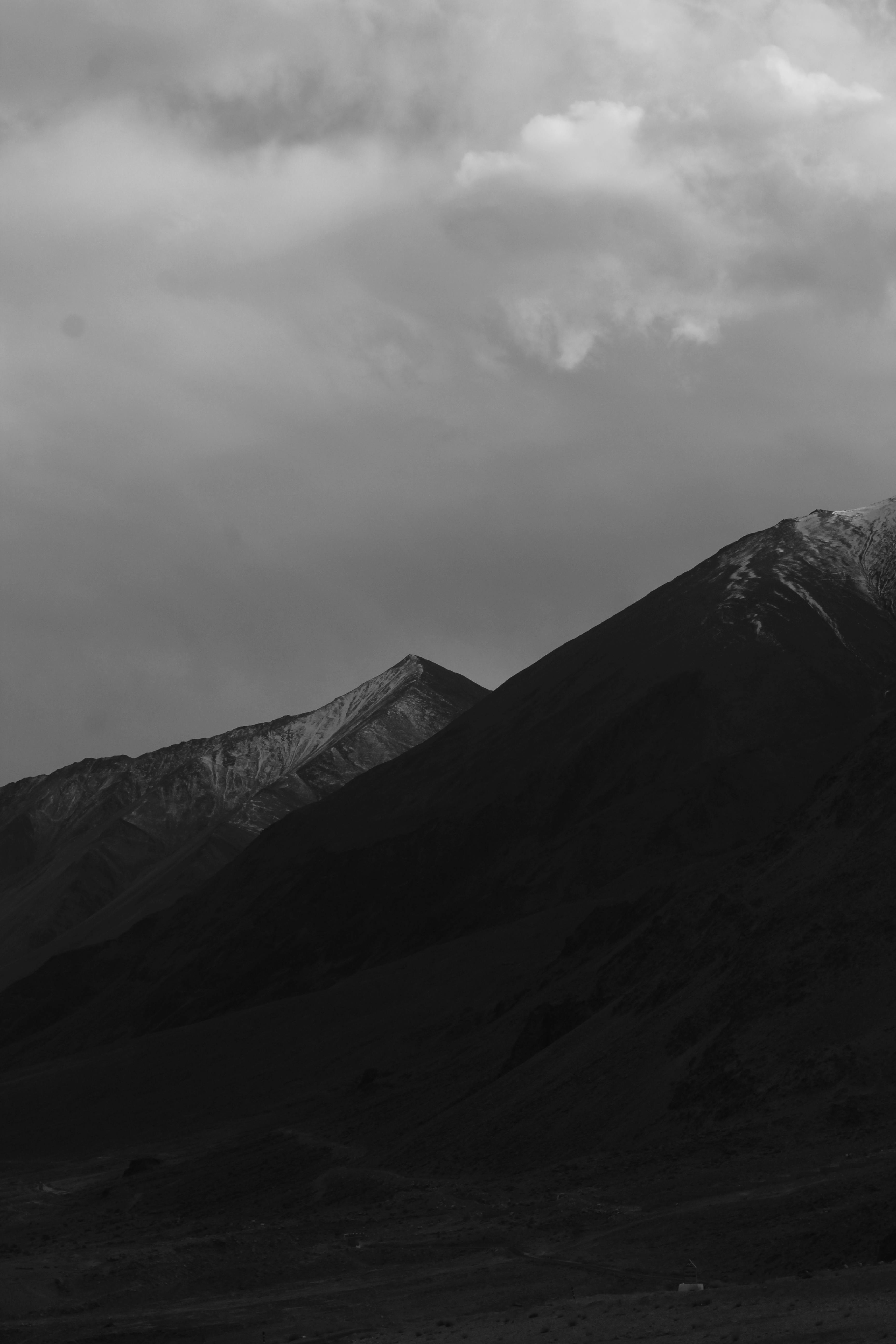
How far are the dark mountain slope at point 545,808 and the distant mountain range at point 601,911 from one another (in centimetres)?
37

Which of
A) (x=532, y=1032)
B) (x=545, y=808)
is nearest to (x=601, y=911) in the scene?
(x=532, y=1032)

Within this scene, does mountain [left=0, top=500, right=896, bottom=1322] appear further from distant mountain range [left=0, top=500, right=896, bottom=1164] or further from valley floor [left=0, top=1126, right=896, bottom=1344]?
distant mountain range [left=0, top=500, right=896, bottom=1164]

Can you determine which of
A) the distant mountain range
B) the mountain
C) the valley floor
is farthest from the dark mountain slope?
the valley floor

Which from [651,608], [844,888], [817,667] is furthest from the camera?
[651,608]

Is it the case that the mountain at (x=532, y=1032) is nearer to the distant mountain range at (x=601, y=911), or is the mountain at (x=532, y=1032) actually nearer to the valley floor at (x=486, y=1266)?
the valley floor at (x=486, y=1266)

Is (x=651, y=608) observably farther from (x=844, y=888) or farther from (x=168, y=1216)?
(x=168, y=1216)

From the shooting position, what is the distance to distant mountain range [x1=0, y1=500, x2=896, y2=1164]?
6788cm

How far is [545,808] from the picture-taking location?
15662cm

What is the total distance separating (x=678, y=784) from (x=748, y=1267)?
349ft

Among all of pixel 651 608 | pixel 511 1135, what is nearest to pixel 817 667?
pixel 651 608

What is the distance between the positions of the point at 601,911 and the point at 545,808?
49.5 m

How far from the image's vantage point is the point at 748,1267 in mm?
40469

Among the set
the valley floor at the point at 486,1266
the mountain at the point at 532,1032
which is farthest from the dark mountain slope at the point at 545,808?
the valley floor at the point at 486,1266

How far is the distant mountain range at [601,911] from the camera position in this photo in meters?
67.9
